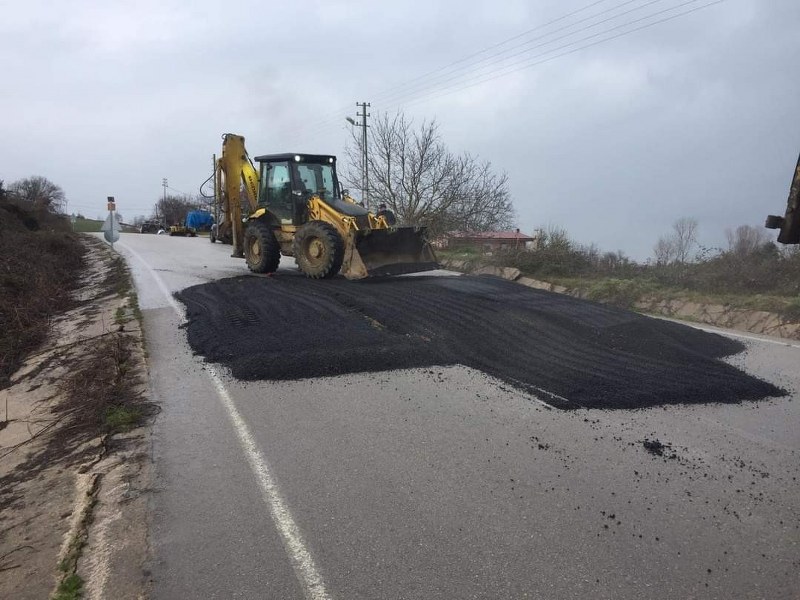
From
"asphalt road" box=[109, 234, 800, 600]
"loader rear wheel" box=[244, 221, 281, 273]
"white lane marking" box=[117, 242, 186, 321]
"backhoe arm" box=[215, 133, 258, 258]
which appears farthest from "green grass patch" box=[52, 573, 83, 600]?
"backhoe arm" box=[215, 133, 258, 258]

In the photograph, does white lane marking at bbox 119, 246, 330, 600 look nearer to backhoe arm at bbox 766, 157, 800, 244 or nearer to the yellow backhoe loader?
backhoe arm at bbox 766, 157, 800, 244

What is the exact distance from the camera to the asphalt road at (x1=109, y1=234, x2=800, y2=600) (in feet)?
10.5

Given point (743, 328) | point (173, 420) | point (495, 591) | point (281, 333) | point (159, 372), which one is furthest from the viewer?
point (743, 328)

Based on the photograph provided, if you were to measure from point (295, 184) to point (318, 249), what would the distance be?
198cm

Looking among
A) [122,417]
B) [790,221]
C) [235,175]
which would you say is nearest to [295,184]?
[235,175]

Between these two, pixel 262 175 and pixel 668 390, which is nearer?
pixel 668 390

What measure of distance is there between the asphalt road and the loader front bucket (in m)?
6.67

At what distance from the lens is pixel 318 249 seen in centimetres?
1341

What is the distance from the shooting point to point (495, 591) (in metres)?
3.09

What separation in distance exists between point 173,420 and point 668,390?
4.94 metres

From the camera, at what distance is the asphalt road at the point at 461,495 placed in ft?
10.5

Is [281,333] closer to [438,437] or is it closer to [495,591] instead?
[438,437]

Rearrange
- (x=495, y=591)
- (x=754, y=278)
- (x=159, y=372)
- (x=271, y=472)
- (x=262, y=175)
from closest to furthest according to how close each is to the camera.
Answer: (x=495, y=591), (x=271, y=472), (x=159, y=372), (x=754, y=278), (x=262, y=175)

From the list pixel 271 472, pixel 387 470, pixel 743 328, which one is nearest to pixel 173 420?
pixel 271 472
